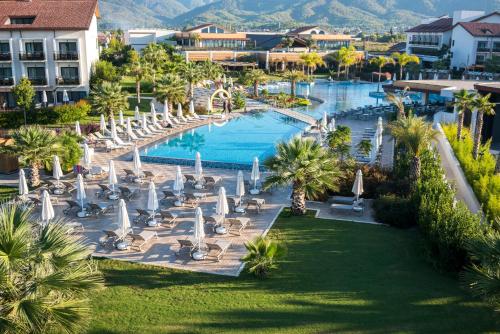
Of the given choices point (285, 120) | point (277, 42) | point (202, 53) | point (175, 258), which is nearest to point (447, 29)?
point (277, 42)

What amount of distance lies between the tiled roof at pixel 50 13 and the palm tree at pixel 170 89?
8.30 meters

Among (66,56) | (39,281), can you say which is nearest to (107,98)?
(66,56)

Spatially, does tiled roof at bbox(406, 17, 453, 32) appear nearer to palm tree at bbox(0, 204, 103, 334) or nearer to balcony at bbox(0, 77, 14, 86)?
balcony at bbox(0, 77, 14, 86)

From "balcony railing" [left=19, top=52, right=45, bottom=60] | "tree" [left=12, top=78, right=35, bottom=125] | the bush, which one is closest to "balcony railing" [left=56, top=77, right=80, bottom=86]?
"balcony railing" [left=19, top=52, right=45, bottom=60]

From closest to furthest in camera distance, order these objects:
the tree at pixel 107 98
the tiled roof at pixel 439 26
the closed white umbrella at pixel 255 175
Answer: the closed white umbrella at pixel 255 175 < the tree at pixel 107 98 < the tiled roof at pixel 439 26

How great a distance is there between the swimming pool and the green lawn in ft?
35.8

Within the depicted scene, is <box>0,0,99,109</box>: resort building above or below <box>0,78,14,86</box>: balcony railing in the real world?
above

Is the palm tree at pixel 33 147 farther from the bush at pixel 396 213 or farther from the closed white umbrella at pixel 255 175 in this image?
the bush at pixel 396 213

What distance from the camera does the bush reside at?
52.9 ft

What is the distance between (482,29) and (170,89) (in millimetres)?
45292

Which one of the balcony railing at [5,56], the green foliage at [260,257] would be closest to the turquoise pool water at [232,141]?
the green foliage at [260,257]

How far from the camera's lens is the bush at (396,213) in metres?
16.1

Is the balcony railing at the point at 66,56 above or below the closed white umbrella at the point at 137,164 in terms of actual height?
above

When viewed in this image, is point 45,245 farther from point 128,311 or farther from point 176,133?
point 176,133
